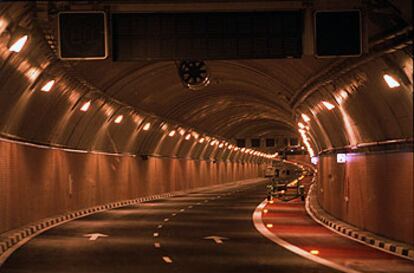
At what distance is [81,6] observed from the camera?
677 inches

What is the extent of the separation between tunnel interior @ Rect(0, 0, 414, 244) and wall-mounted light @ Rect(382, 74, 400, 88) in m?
0.04

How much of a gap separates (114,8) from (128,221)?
56.7 feet

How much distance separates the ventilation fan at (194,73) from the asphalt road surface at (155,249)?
5592mm

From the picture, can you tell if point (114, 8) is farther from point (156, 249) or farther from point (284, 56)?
A: point (156, 249)

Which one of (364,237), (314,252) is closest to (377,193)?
(364,237)

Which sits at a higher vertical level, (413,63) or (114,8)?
(114,8)

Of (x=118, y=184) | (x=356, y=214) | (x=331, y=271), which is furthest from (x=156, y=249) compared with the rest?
(x=118, y=184)

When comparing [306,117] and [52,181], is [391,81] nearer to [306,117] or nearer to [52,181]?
[52,181]

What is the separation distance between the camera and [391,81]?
63.6 feet

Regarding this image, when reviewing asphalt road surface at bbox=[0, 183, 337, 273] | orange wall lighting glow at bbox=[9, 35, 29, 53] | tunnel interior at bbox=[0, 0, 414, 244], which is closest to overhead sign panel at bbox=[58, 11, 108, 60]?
tunnel interior at bbox=[0, 0, 414, 244]

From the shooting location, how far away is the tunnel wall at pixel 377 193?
68.5ft

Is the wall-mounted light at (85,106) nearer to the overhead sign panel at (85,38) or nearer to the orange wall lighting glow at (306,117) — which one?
the orange wall lighting glow at (306,117)

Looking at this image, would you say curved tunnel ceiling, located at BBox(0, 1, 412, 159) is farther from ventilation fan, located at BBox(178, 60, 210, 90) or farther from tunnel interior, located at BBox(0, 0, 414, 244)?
ventilation fan, located at BBox(178, 60, 210, 90)

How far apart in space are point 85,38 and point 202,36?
256cm
